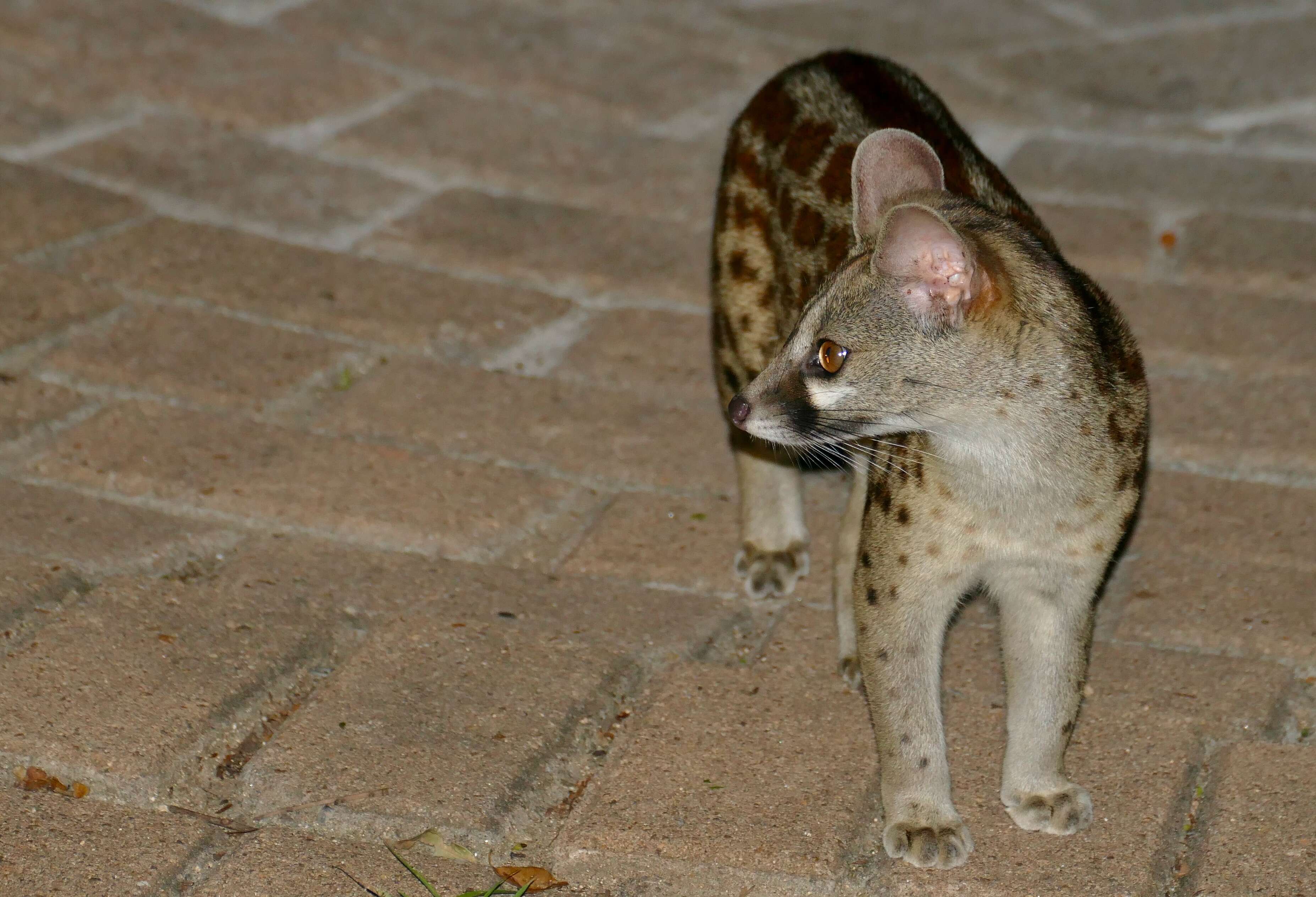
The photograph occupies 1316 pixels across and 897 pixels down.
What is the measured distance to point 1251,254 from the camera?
5738 millimetres

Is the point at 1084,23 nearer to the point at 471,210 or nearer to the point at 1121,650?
the point at 471,210

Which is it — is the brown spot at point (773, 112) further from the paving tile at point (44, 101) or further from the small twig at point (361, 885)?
the paving tile at point (44, 101)

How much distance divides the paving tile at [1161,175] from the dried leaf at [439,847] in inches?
162

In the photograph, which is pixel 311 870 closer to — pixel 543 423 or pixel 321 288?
pixel 543 423

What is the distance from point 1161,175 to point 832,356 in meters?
3.83

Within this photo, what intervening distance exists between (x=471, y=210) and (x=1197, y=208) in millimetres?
2847

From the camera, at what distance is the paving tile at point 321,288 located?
5.30 meters

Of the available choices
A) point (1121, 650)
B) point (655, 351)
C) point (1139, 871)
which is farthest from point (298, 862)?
point (655, 351)

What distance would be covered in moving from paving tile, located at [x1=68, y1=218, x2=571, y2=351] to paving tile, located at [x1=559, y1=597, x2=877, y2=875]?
1.95m

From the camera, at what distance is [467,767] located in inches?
132

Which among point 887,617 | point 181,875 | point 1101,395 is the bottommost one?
point 181,875

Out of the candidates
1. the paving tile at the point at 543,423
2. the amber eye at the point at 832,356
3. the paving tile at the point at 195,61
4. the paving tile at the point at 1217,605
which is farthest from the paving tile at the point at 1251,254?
the paving tile at the point at 195,61

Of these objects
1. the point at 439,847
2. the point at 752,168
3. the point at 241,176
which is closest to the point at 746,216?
the point at 752,168

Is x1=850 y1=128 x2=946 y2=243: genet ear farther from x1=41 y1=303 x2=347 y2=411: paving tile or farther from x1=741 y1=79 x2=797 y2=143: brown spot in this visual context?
x1=41 y1=303 x2=347 y2=411: paving tile
